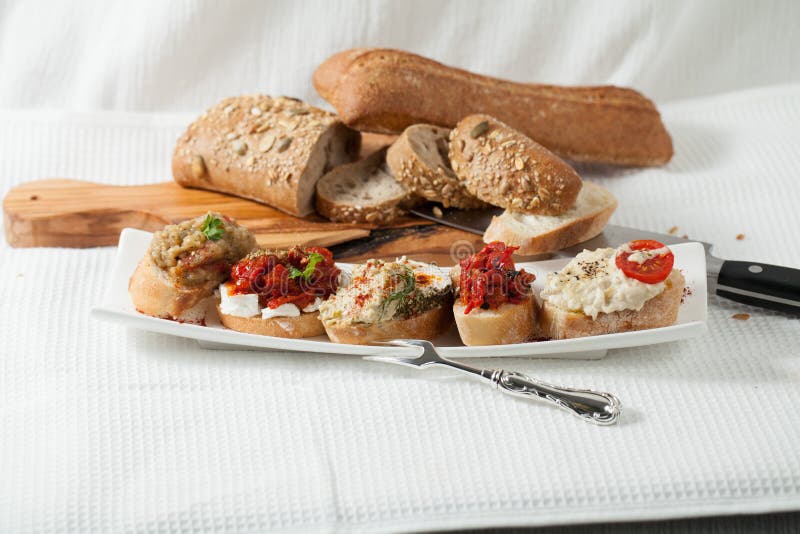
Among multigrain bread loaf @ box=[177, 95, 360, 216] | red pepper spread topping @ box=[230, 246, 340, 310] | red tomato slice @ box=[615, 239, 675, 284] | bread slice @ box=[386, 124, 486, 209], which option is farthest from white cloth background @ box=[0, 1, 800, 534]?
bread slice @ box=[386, 124, 486, 209]

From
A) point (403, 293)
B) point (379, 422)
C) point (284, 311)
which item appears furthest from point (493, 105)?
point (379, 422)

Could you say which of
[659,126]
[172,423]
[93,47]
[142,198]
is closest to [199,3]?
[93,47]

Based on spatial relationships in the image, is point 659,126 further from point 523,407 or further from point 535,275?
point 523,407

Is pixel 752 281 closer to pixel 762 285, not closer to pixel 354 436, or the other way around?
pixel 762 285

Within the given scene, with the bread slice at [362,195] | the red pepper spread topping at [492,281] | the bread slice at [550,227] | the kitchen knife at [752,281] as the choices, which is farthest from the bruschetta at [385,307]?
the bread slice at [362,195]

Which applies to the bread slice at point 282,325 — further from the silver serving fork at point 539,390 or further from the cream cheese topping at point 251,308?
the silver serving fork at point 539,390

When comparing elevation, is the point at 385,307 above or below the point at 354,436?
above
